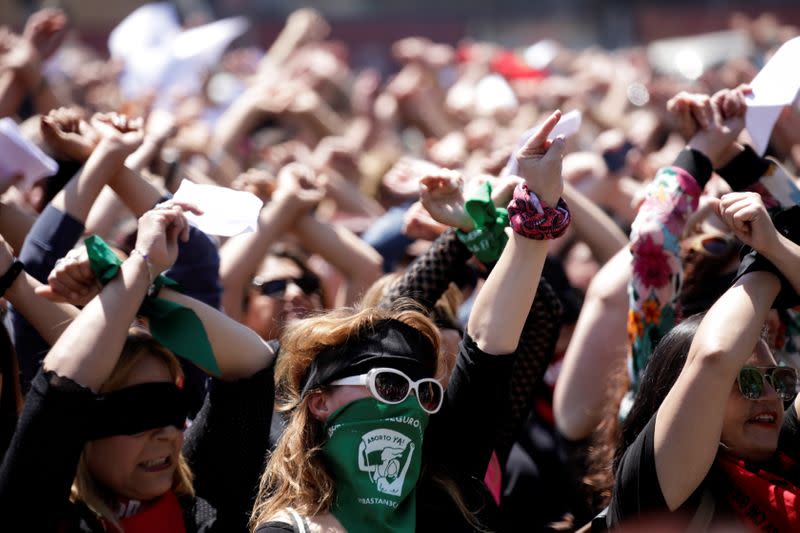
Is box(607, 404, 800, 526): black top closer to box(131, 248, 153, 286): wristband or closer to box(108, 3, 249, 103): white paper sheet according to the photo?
box(131, 248, 153, 286): wristband

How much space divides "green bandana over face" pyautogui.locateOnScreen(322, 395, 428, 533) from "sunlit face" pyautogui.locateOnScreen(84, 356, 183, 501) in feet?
1.26

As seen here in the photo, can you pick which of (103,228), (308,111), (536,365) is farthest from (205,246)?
(308,111)

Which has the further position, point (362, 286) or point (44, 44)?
point (44, 44)

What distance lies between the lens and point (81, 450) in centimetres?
241

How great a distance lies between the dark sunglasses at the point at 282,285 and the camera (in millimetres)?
4367

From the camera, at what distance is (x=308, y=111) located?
707 cm

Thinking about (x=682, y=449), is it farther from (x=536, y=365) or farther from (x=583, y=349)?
(x=583, y=349)

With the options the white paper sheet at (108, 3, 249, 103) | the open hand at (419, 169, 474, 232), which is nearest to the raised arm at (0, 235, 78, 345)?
the open hand at (419, 169, 474, 232)

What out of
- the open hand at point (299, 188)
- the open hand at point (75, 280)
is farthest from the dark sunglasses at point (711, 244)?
the open hand at point (75, 280)

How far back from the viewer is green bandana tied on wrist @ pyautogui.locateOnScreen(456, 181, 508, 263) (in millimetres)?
3004

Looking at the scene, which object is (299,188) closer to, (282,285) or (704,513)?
(282,285)

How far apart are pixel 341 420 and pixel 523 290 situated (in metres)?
0.51

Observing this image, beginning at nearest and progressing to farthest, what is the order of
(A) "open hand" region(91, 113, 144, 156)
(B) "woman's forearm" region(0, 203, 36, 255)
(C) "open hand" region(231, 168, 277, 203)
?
(A) "open hand" region(91, 113, 144, 156) < (B) "woman's forearm" region(0, 203, 36, 255) < (C) "open hand" region(231, 168, 277, 203)

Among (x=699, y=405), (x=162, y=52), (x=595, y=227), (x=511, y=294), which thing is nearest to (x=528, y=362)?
(x=511, y=294)
